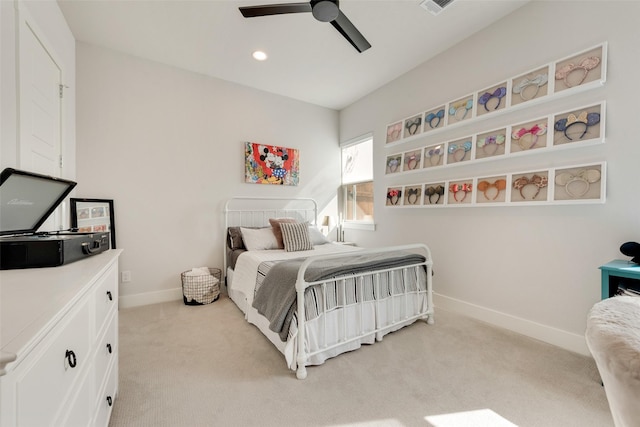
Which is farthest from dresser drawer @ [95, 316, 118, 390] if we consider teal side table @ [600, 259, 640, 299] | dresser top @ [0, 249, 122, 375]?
teal side table @ [600, 259, 640, 299]

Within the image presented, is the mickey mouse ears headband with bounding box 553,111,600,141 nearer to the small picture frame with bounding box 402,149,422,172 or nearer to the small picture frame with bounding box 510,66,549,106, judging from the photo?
the small picture frame with bounding box 510,66,549,106

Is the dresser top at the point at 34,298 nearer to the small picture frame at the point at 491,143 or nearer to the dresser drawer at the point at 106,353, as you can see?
the dresser drawer at the point at 106,353

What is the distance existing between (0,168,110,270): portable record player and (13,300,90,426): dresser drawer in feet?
0.84

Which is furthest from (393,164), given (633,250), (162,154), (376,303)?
(162,154)

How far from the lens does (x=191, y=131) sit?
323cm

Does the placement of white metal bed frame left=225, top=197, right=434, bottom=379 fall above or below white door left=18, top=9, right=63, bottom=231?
below

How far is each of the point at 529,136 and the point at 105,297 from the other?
9.86 feet

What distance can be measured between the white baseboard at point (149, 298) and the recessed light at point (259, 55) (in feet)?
9.13

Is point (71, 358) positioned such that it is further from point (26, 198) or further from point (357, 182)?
point (357, 182)

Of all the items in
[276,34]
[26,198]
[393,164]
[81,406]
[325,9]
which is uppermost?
[276,34]

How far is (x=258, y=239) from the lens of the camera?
3.11 meters

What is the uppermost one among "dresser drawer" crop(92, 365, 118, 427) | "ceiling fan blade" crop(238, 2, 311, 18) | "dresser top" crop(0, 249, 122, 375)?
"ceiling fan blade" crop(238, 2, 311, 18)

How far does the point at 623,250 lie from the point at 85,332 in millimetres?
2747

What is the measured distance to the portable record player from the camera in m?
0.89
